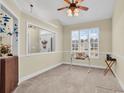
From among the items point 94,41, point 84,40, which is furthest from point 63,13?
point 94,41

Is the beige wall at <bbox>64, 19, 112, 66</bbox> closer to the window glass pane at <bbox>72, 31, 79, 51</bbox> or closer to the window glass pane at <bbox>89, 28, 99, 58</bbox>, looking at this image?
the window glass pane at <bbox>89, 28, 99, 58</bbox>

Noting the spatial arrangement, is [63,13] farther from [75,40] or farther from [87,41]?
[87,41]

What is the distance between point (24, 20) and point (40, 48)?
2.17 metres

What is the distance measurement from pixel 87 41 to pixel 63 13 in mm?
2279

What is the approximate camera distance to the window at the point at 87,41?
5.65m

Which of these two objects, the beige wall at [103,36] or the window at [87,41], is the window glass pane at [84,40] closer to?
the window at [87,41]

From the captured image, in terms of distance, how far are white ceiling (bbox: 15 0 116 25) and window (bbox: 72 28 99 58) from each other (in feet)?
2.51

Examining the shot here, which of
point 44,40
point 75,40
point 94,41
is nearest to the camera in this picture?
point 94,41

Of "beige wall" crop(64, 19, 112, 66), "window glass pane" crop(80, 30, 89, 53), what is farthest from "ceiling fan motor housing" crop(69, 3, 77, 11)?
"window glass pane" crop(80, 30, 89, 53)

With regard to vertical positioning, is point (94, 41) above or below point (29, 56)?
above

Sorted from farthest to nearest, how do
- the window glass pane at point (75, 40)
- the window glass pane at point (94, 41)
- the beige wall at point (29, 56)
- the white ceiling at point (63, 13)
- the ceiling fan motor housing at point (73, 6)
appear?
the window glass pane at point (75, 40) < the window glass pane at point (94, 41) < the white ceiling at point (63, 13) < the beige wall at point (29, 56) < the ceiling fan motor housing at point (73, 6)

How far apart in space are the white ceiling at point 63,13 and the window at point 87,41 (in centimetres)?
76

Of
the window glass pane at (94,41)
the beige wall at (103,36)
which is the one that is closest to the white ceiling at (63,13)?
the beige wall at (103,36)

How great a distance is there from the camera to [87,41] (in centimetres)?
593
